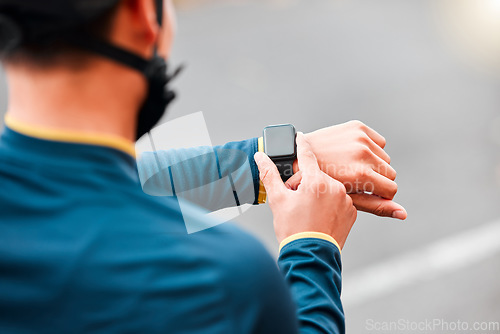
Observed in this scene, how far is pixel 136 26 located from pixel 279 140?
3.42 ft

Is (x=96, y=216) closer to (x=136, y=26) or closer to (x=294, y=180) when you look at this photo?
(x=136, y=26)

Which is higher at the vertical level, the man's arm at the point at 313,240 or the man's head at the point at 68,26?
the man's head at the point at 68,26

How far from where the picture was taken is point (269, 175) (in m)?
1.65

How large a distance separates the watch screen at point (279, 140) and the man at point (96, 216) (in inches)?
37.6

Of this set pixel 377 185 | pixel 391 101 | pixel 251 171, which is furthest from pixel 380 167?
pixel 391 101

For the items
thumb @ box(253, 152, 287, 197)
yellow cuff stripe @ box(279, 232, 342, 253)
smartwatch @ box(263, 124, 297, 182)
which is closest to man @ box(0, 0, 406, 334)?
yellow cuff stripe @ box(279, 232, 342, 253)

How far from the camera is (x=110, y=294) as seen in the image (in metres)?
0.81

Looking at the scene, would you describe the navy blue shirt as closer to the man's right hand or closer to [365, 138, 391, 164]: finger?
the man's right hand

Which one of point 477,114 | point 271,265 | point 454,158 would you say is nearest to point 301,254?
point 271,265

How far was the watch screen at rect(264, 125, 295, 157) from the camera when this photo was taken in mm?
1895

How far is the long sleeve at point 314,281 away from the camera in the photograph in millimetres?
1207

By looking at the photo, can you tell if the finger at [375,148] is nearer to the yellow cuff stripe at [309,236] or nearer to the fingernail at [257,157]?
the fingernail at [257,157]

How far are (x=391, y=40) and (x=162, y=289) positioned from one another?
7.05 m

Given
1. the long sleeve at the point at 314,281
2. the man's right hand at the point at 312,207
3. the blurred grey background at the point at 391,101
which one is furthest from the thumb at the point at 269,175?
the blurred grey background at the point at 391,101
